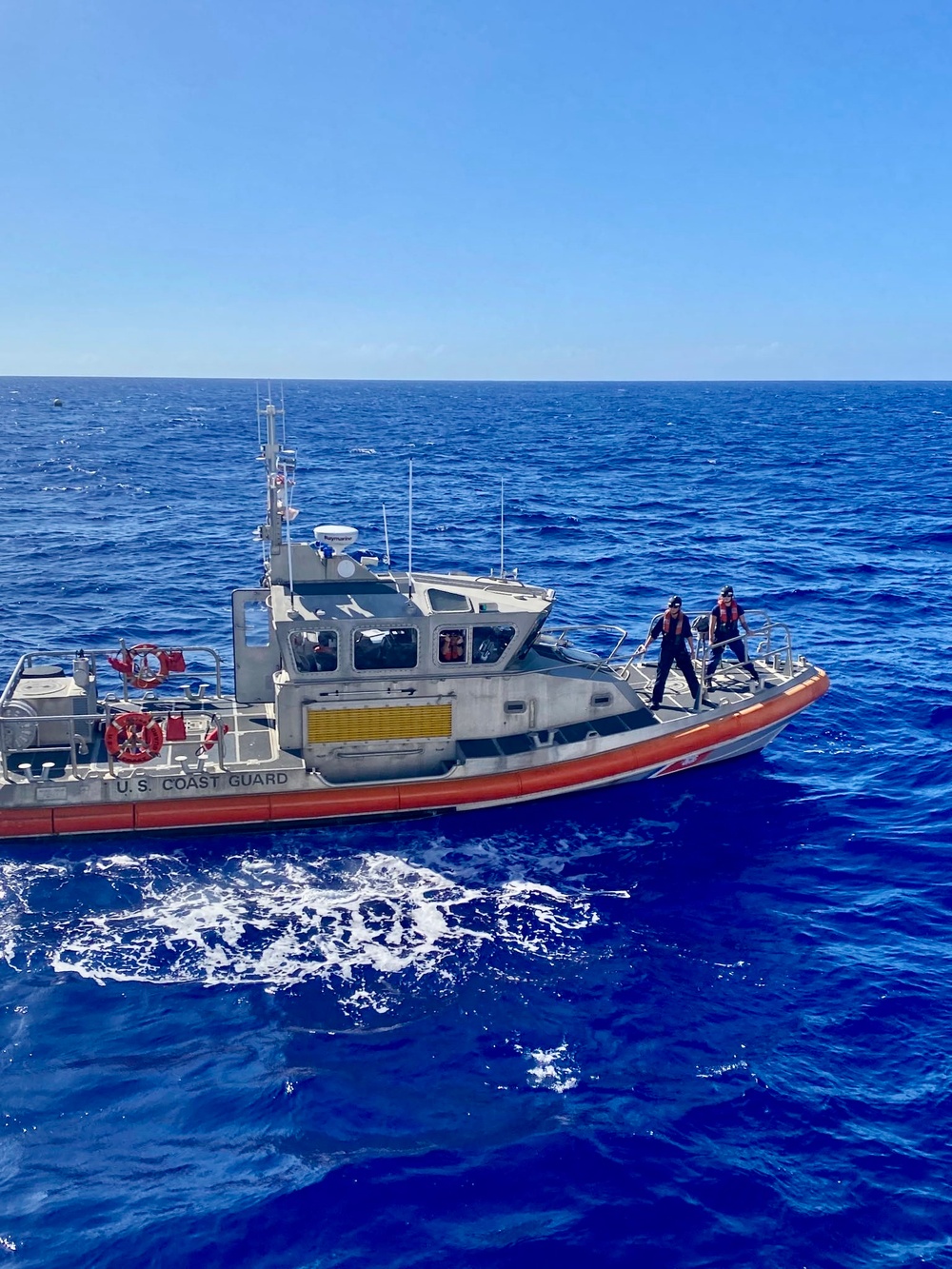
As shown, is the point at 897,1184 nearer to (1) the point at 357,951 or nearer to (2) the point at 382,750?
(1) the point at 357,951

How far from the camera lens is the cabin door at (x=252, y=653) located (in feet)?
56.1

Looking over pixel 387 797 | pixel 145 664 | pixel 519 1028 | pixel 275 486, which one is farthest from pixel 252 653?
pixel 519 1028

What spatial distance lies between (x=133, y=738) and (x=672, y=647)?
9237 millimetres

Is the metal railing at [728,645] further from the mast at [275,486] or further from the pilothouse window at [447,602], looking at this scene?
the mast at [275,486]

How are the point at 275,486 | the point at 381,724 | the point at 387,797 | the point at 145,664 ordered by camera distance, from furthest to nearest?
the point at 145,664 → the point at 275,486 → the point at 381,724 → the point at 387,797

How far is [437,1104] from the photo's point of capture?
32.7 feet

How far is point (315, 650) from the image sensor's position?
50.5 feet

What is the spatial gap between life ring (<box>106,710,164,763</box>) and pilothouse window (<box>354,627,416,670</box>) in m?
3.37

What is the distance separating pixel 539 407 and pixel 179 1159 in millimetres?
156791

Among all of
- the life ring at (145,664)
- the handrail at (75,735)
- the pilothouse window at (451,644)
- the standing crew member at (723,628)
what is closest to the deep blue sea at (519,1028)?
the handrail at (75,735)

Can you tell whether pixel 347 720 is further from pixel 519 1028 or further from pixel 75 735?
pixel 519 1028

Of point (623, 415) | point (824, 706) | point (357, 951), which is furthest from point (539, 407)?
point (357, 951)

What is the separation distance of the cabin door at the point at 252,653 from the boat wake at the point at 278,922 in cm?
379

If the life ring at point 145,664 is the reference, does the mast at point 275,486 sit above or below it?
above
